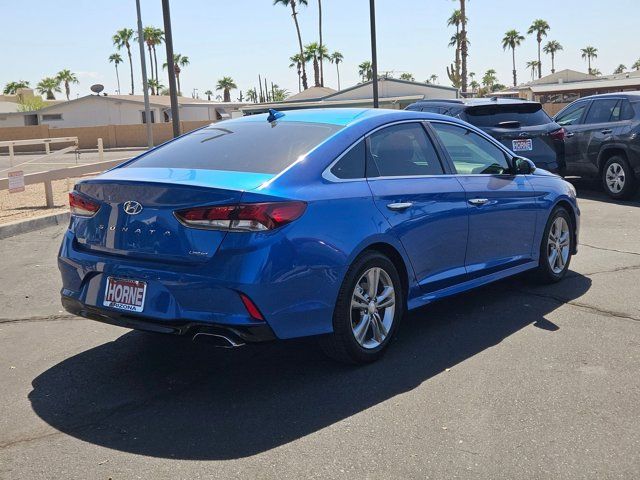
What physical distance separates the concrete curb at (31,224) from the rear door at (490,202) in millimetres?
6781

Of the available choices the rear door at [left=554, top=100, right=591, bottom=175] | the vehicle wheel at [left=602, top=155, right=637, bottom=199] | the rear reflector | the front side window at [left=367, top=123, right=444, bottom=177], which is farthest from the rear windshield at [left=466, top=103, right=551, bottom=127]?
the rear reflector

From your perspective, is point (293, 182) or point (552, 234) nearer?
point (293, 182)

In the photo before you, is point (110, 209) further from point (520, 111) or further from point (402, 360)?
point (520, 111)

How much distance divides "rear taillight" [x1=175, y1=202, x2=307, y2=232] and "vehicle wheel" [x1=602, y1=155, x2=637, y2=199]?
9422 mm

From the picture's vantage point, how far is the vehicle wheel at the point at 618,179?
11953 mm

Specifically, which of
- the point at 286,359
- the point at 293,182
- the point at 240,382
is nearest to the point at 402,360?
the point at 286,359

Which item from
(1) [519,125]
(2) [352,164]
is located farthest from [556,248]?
(1) [519,125]

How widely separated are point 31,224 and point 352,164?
7.30 m

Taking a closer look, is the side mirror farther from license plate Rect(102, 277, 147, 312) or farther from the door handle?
license plate Rect(102, 277, 147, 312)

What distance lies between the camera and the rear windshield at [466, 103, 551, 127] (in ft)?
36.5

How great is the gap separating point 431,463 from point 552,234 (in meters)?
3.82

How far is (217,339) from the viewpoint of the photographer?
13.6 feet

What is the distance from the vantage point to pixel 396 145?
17.3 ft

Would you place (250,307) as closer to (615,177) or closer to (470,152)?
(470,152)
